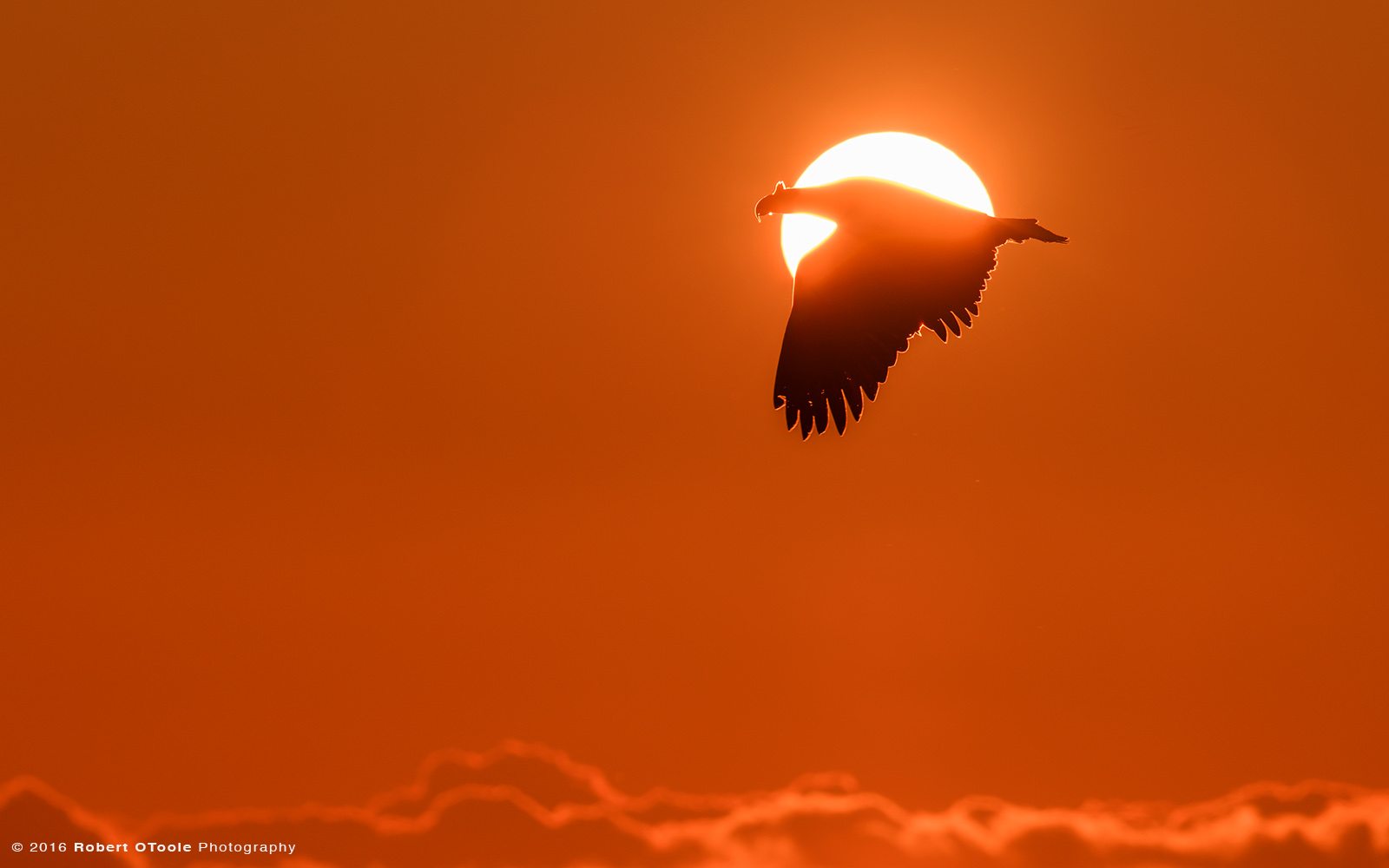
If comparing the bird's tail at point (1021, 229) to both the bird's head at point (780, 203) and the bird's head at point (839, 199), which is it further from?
the bird's head at point (780, 203)

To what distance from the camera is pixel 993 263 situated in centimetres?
487

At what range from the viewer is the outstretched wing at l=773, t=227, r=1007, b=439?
15.9 feet

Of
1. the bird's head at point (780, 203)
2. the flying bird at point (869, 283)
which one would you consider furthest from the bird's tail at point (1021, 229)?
the bird's head at point (780, 203)

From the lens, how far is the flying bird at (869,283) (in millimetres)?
4855

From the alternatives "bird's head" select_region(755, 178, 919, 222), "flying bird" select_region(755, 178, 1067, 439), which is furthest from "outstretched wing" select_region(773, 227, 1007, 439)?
"bird's head" select_region(755, 178, 919, 222)

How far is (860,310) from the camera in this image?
5031 mm

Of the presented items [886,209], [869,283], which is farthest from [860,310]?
[886,209]

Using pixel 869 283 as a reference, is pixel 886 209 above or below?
above

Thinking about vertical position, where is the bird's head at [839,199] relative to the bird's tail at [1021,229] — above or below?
above

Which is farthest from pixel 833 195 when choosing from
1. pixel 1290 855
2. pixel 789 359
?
pixel 1290 855

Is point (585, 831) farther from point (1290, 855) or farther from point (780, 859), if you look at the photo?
point (1290, 855)

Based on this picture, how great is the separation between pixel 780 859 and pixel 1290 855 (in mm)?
4403

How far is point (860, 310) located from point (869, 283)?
14 centimetres

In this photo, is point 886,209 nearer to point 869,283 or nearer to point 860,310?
point 869,283
